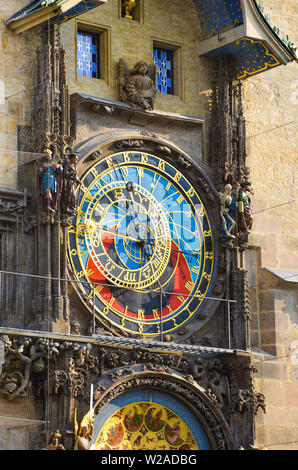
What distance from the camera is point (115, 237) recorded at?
63.6 feet

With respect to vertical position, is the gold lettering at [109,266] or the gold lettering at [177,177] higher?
the gold lettering at [177,177]

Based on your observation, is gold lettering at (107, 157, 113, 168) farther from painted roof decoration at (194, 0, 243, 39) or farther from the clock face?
painted roof decoration at (194, 0, 243, 39)

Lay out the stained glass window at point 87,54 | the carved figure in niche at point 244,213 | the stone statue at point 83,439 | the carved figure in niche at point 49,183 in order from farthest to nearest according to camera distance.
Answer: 1. the carved figure in niche at point 244,213
2. the stained glass window at point 87,54
3. the carved figure in niche at point 49,183
4. the stone statue at point 83,439

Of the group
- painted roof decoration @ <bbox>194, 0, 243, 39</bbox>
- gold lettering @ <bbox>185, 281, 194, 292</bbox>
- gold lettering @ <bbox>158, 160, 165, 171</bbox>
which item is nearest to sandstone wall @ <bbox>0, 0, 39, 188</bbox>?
gold lettering @ <bbox>158, 160, 165, 171</bbox>

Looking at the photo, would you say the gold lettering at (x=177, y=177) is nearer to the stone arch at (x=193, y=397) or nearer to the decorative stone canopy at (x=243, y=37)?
the decorative stone canopy at (x=243, y=37)

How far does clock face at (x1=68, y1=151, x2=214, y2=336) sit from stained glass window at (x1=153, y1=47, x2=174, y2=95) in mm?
995

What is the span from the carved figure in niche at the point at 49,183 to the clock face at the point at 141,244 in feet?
1.72

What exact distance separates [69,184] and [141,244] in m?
1.25

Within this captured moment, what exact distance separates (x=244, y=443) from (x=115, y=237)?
270cm

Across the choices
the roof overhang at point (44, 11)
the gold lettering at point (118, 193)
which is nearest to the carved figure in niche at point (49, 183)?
the gold lettering at point (118, 193)

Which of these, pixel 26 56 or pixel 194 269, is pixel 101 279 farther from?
pixel 26 56

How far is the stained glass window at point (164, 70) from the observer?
804 inches

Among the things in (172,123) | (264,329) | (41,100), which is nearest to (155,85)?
(172,123)

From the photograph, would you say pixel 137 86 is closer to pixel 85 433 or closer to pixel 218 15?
pixel 218 15
